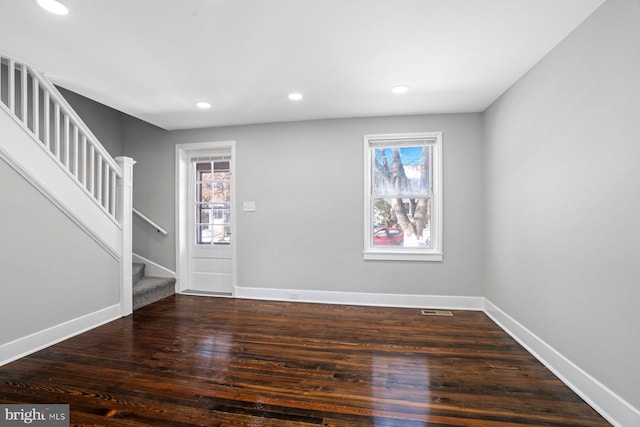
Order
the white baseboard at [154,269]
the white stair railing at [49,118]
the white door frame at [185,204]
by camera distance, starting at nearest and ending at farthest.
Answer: the white stair railing at [49,118] → the white door frame at [185,204] → the white baseboard at [154,269]

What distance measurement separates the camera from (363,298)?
375cm

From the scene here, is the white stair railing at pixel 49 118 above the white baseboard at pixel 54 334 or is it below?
above

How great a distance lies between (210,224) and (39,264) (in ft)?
6.71

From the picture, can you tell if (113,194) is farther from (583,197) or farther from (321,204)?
(583,197)

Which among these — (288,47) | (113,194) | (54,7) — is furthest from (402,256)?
(54,7)

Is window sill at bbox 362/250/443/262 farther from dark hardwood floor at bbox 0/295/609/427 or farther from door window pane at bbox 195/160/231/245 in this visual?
door window pane at bbox 195/160/231/245

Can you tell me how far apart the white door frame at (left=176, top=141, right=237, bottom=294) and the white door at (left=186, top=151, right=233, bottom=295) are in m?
0.06

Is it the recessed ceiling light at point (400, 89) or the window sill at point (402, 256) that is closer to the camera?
the recessed ceiling light at point (400, 89)

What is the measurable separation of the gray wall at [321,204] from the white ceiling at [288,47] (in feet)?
2.01

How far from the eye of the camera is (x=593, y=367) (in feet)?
5.87

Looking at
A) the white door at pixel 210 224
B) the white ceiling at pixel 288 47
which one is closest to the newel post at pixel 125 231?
the white ceiling at pixel 288 47

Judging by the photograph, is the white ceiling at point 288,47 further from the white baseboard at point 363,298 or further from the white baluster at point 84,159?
the white baseboard at point 363,298

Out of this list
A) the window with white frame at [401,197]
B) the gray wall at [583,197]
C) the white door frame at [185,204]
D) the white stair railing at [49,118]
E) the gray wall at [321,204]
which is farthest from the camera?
the white door frame at [185,204]

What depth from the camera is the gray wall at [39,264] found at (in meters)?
2.26
